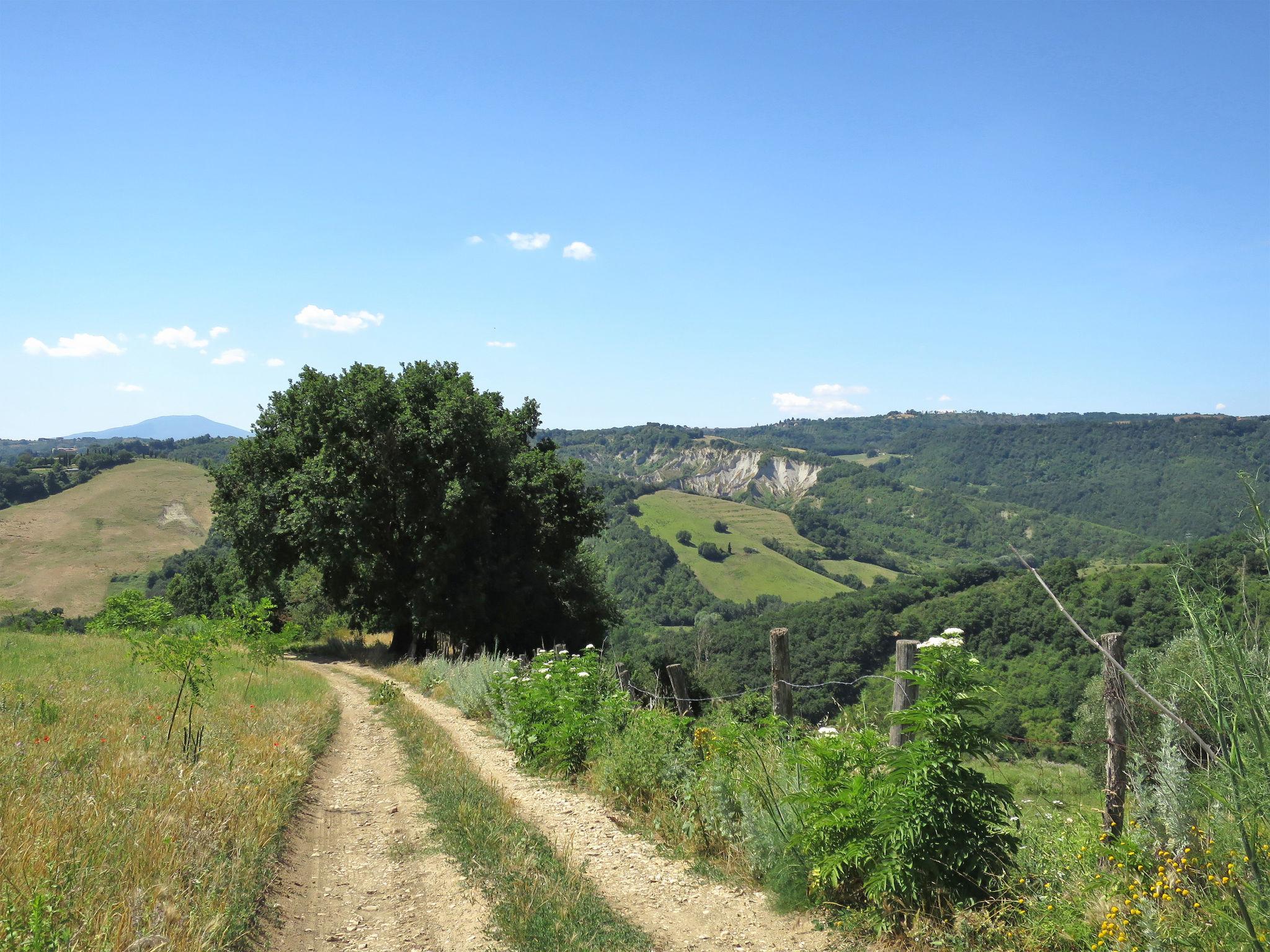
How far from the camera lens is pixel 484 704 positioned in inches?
543

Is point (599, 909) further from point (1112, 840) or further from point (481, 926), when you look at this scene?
point (1112, 840)

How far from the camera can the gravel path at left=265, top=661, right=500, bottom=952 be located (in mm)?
4980

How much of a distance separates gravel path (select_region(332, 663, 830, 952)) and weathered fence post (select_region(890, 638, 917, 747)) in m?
1.49

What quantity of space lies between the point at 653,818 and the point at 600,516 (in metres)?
23.0

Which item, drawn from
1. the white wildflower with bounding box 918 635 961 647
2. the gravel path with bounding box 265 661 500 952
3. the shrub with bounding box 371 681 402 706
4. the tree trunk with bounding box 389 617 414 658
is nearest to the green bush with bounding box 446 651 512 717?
the shrub with bounding box 371 681 402 706

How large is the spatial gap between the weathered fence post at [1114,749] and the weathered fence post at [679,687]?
532cm

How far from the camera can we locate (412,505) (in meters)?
25.2

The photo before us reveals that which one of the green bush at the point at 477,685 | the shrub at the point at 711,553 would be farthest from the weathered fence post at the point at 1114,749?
the shrub at the point at 711,553

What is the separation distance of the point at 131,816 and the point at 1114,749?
6.74 meters

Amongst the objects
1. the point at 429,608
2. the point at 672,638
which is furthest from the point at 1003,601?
the point at 429,608

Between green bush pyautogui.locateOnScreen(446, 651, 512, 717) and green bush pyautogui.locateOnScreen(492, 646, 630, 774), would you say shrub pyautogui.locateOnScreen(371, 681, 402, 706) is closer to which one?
green bush pyautogui.locateOnScreen(446, 651, 512, 717)

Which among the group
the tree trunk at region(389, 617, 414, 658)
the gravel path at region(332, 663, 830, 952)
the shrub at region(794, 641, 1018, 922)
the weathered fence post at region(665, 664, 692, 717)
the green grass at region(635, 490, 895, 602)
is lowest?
the green grass at region(635, 490, 895, 602)

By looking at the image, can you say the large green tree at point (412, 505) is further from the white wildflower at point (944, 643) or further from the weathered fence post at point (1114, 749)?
the weathered fence post at point (1114, 749)

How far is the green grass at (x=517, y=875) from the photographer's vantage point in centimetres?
491
